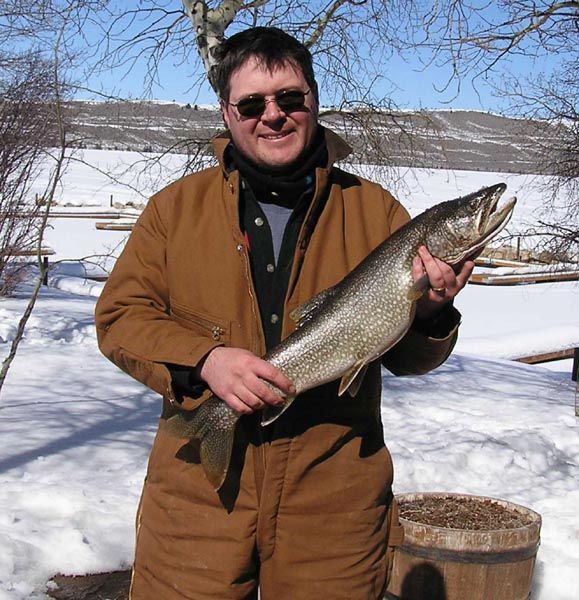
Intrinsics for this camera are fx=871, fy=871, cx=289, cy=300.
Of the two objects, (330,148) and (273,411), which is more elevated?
(330,148)

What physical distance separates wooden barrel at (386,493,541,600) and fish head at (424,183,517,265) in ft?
5.92

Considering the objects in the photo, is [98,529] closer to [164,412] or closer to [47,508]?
[47,508]

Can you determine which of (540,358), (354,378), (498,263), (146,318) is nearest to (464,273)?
(354,378)

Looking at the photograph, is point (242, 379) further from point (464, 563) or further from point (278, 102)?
point (464, 563)

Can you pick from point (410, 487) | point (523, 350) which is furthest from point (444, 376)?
point (523, 350)

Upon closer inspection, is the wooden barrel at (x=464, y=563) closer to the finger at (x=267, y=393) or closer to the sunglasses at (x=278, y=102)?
the finger at (x=267, y=393)

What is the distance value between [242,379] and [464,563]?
1965mm

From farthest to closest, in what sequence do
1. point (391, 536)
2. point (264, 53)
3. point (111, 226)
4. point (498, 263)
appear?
1. point (111, 226)
2. point (498, 263)
3. point (391, 536)
4. point (264, 53)

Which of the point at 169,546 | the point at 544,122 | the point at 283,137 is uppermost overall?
the point at 544,122

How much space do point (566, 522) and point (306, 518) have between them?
10.6ft

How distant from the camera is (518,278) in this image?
22.0 metres

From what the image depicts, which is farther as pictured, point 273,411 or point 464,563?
point 464,563

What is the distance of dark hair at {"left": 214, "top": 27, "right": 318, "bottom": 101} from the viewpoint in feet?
8.42

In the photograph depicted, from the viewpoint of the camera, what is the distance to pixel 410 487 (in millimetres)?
5785
